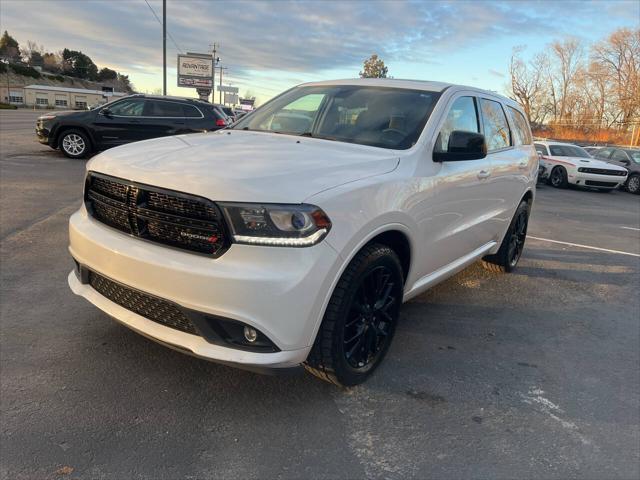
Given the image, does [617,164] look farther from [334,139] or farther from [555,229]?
[334,139]

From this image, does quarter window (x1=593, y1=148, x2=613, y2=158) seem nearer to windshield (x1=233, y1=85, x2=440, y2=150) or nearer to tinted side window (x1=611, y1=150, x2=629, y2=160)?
tinted side window (x1=611, y1=150, x2=629, y2=160)

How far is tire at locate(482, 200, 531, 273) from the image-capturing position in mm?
5527

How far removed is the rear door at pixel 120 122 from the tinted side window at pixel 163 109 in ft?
0.74

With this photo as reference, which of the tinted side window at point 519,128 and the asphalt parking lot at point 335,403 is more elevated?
the tinted side window at point 519,128

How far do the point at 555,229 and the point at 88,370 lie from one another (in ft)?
27.2

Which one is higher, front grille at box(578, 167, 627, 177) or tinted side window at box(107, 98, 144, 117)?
tinted side window at box(107, 98, 144, 117)

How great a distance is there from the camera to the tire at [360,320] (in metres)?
2.67

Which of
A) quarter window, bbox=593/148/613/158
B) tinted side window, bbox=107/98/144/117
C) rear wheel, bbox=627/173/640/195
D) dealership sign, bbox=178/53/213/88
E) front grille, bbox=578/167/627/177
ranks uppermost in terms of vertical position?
dealership sign, bbox=178/53/213/88

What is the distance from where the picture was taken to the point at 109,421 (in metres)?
2.58

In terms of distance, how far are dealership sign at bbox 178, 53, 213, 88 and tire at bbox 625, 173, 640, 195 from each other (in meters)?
30.0

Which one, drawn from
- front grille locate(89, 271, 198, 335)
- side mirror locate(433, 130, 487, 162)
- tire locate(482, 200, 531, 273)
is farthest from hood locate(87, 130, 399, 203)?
tire locate(482, 200, 531, 273)

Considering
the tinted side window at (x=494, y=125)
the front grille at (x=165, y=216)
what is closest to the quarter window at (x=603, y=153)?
the tinted side window at (x=494, y=125)

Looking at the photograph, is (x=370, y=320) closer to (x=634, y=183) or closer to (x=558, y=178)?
(x=558, y=178)

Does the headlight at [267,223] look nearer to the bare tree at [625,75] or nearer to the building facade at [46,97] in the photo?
the bare tree at [625,75]
